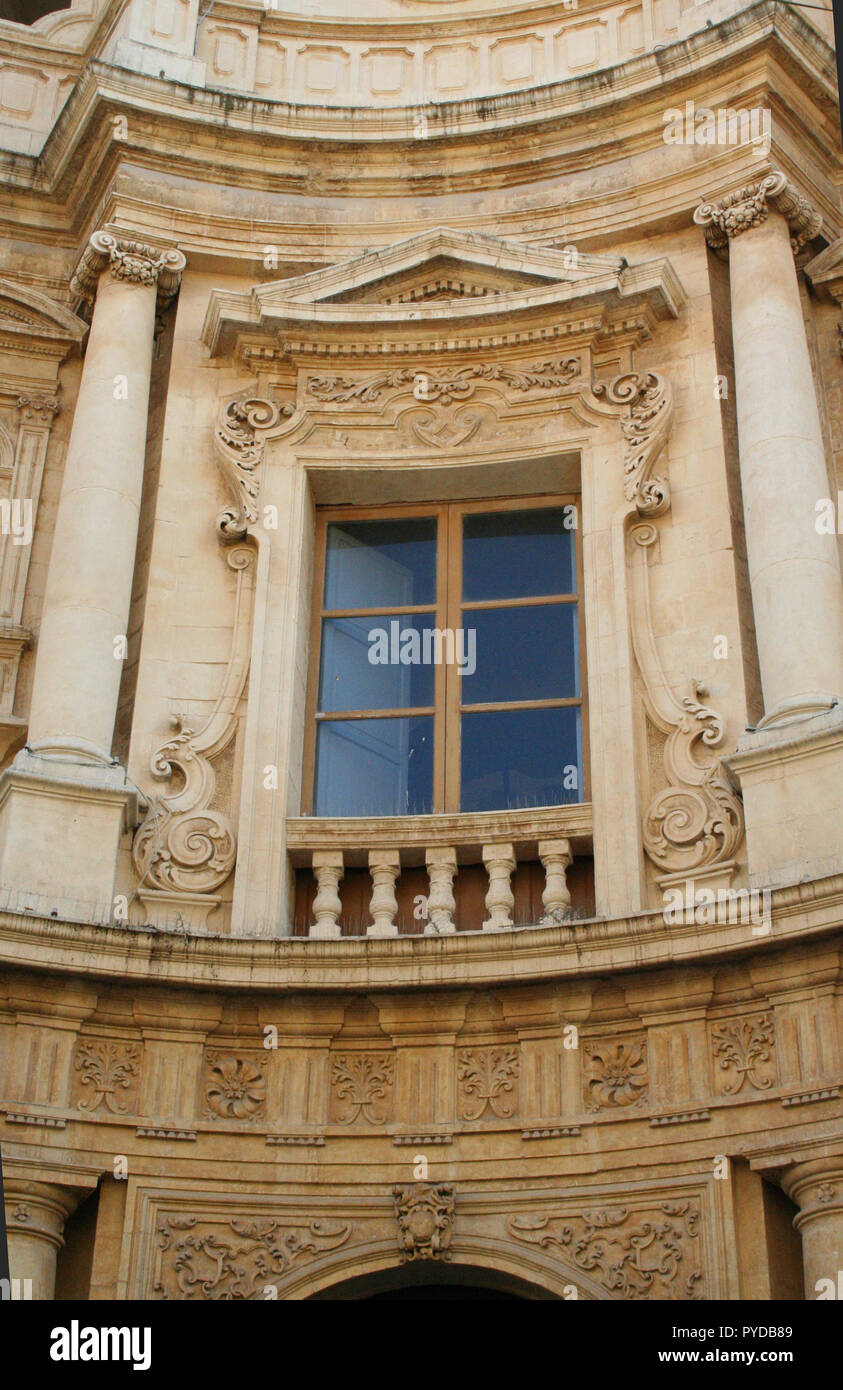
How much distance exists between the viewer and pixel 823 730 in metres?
11.1

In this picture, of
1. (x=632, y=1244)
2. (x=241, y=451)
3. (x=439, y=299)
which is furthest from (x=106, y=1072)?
(x=439, y=299)

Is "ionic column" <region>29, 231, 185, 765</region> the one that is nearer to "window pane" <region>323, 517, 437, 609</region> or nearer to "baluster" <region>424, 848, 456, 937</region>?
"window pane" <region>323, 517, 437, 609</region>

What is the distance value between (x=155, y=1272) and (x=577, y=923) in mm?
2866

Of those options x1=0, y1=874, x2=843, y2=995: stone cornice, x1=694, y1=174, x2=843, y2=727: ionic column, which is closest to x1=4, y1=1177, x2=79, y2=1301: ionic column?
x1=0, y1=874, x2=843, y2=995: stone cornice

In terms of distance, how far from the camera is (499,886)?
1184 cm

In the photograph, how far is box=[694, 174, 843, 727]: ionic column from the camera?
11.6 meters

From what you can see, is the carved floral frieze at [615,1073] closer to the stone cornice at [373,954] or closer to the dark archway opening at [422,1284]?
the stone cornice at [373,954]

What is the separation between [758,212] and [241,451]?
3717 millimetres

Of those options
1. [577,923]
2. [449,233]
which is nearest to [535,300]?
[449,233]

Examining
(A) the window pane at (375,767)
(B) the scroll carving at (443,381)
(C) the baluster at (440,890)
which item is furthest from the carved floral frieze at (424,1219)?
(B) the scroll carving at (443,381)

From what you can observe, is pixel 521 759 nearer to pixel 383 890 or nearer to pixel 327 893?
pixel 383 890
